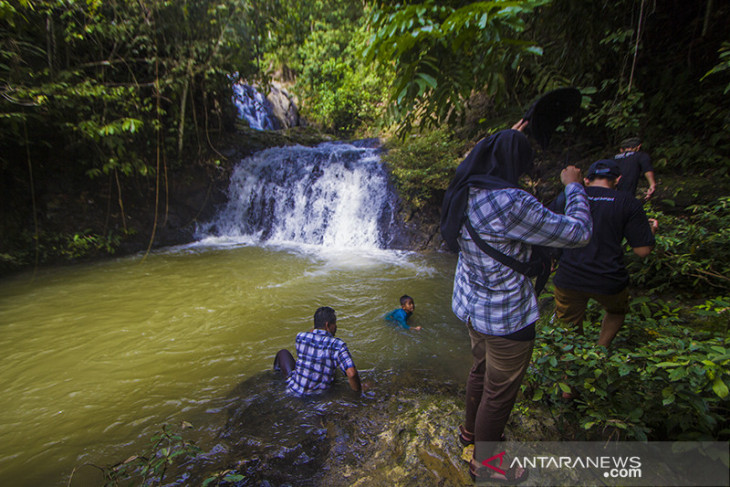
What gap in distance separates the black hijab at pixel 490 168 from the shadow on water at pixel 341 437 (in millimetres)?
1679

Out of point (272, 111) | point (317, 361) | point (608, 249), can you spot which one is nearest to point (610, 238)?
point (608, 249)

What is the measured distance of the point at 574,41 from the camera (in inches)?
185

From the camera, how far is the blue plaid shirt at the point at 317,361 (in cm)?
310

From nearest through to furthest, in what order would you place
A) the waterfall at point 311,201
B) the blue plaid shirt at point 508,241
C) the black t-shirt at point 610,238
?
1. the blue plaid shirt at point 508,241
2. the black t-shirt at point 610,238
3. the waterfall at point 311,201

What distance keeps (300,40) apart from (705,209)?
9.55 metres

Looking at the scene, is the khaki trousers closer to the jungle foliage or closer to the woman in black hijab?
the woman in black hijab

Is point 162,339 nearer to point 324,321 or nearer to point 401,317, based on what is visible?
point 324,321

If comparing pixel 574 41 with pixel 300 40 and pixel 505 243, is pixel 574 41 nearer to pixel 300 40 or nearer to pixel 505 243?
pixel 505 243

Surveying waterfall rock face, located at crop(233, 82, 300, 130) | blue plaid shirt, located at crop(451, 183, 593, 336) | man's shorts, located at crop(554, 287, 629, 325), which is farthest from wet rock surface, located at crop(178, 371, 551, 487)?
waterfall rock face, located at crop(233, 82, 300, 130)

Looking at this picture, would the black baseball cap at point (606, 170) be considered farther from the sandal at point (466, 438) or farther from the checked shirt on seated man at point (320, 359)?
the checked shirt on seated man at point (320, 359)

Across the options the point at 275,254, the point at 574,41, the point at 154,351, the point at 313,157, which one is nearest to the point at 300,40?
the point at 313,157

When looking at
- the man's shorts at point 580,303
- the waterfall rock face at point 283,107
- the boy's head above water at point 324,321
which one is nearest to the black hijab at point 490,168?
the man's shorts at point 580,303

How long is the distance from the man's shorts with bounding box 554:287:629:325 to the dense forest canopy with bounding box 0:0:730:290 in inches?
A: 69.4

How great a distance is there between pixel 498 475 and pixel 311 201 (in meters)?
10.3
